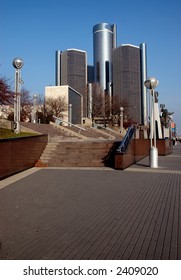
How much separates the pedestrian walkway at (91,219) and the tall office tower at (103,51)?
95.1 metres

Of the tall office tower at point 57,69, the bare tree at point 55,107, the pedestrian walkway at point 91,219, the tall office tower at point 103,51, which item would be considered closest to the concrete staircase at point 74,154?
the pedestrian walkway at point 91,219

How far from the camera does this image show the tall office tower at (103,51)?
359 feet

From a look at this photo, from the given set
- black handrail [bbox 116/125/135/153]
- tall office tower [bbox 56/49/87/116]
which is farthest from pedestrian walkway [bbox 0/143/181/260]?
tall office tower [bbox 56/49/87/116]

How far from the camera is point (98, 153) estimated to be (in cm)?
1546

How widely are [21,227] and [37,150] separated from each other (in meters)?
10.2

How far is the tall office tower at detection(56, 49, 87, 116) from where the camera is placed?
113 meters

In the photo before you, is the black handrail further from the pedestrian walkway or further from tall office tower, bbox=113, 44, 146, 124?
tall office tower, bbox=113, 44, 146, 124

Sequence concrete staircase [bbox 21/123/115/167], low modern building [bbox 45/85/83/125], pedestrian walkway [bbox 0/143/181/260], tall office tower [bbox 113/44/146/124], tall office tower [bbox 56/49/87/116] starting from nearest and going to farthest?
1. pedestrian walkway [bbox 0/143/181/260]
2. concrete staircase [bbox 21/123/115/167]
3. tall office tower [bbox 113/44/146/124]
4. low modern building [bbox 45/85/83/125]
5. tall office tower [bbox 56/49/87/116]

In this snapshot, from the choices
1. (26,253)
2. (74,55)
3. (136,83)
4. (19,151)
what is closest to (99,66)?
(74,55)

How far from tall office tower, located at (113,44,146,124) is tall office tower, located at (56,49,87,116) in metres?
28.3

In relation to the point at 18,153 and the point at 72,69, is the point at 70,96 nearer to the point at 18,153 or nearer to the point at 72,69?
the point at 72,69

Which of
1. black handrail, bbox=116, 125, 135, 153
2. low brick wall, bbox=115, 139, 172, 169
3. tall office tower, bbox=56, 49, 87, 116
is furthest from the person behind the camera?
tall office tower, bbox=56, 49, 87, 116

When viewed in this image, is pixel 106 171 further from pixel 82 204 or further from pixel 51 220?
pixel 51 220

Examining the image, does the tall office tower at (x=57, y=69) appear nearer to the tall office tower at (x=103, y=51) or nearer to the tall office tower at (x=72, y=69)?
the tall office tower at (x=72, y=69)
